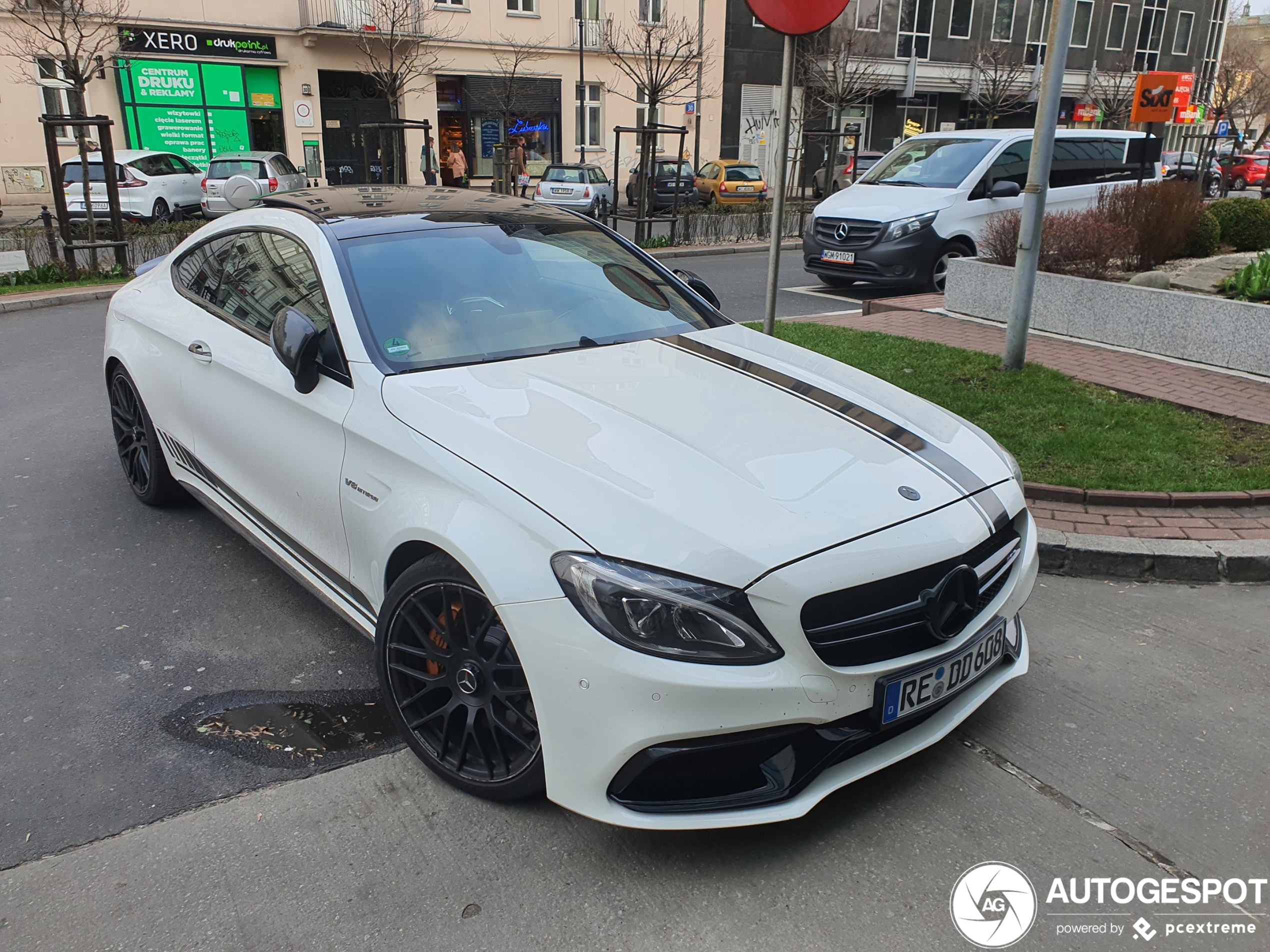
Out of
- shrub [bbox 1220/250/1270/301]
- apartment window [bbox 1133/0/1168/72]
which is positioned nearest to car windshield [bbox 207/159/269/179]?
shrub [bbox 1220/250/1270/301]

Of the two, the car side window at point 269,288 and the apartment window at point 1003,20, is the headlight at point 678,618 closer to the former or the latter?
the car side window at point 269,288

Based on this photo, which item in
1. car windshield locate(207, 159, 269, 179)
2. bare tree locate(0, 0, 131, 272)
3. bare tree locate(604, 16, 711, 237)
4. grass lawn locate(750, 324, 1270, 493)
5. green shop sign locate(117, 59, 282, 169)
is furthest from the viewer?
bare tree locate(604, 16, 711, 237)

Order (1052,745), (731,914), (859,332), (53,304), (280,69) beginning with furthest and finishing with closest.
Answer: (280,69)
(53,304)
(859,332)
(1052,745)
(731,914)

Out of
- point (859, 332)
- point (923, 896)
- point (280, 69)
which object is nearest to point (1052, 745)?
point (923, 896)

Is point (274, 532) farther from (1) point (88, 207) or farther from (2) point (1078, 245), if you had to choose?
(1) point (88, 207)

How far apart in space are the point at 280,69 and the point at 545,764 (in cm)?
3302

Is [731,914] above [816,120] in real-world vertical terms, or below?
below

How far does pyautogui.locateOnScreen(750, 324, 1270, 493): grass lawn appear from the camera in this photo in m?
5.36

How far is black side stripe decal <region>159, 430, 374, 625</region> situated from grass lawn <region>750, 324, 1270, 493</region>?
3.62m

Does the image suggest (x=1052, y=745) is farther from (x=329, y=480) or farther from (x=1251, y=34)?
(x=1251, y=34)

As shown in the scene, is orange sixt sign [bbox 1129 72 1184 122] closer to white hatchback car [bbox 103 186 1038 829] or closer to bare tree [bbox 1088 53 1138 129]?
white hatchback car [bbox 103 186 1038 829]

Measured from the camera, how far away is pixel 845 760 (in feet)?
8.99

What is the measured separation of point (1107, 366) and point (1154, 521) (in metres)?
3.18

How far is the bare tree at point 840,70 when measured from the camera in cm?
3444
